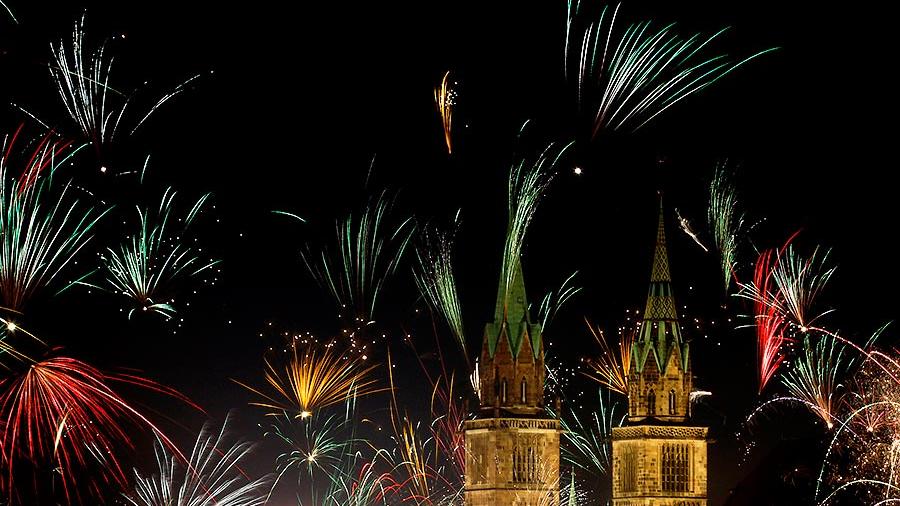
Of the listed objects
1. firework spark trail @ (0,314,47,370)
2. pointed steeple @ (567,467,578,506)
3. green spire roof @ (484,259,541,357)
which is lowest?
pointed steeple @ (567,467,578,506)

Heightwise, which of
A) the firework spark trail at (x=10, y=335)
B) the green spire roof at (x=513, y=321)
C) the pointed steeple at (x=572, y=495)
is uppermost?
the green spire roof at (x=513, y=321)

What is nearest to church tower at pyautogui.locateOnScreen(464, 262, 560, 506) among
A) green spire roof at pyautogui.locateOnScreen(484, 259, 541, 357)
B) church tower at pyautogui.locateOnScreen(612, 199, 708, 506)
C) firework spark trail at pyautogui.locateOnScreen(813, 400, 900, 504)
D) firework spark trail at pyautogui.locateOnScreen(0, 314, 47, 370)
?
green spire roof at pyautogui.locateOnScreen(484, 259, 541, 357)

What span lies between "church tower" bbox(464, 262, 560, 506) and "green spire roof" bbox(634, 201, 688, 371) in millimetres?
5136

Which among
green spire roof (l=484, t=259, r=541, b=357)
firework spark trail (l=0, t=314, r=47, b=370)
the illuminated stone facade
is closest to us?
firework spark trail (l=0, t=314, r=47, b=370)

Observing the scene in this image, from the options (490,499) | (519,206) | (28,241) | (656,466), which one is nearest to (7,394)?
(28,241)

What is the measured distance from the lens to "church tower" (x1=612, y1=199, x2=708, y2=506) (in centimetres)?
7838

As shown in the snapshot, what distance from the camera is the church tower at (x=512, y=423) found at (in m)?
74.6

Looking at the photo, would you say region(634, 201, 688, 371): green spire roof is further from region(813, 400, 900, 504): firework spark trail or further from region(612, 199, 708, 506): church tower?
region(813, 400, 900, 504): firework spark trail

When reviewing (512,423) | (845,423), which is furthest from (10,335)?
(512,423)

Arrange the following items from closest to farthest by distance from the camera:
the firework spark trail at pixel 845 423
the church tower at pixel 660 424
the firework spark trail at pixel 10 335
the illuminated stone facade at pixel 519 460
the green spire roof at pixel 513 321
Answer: the firework spark trail at pixel 10 335 → the firework spark trail at pixel 845 423 → the illuminated stone facade at pixel 519 460 → the green spire roof at pixel 513 321 → the church tower at pixel 660 424

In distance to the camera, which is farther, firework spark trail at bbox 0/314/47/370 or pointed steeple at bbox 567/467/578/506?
pointed steeple at bbox 567/467/578/506

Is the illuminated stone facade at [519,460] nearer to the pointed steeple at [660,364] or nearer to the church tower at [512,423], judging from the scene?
the church tower at [512,423]

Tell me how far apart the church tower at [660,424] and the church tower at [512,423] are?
465cm

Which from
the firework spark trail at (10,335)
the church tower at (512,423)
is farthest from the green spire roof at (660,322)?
the firework spark trail at (10,335)
